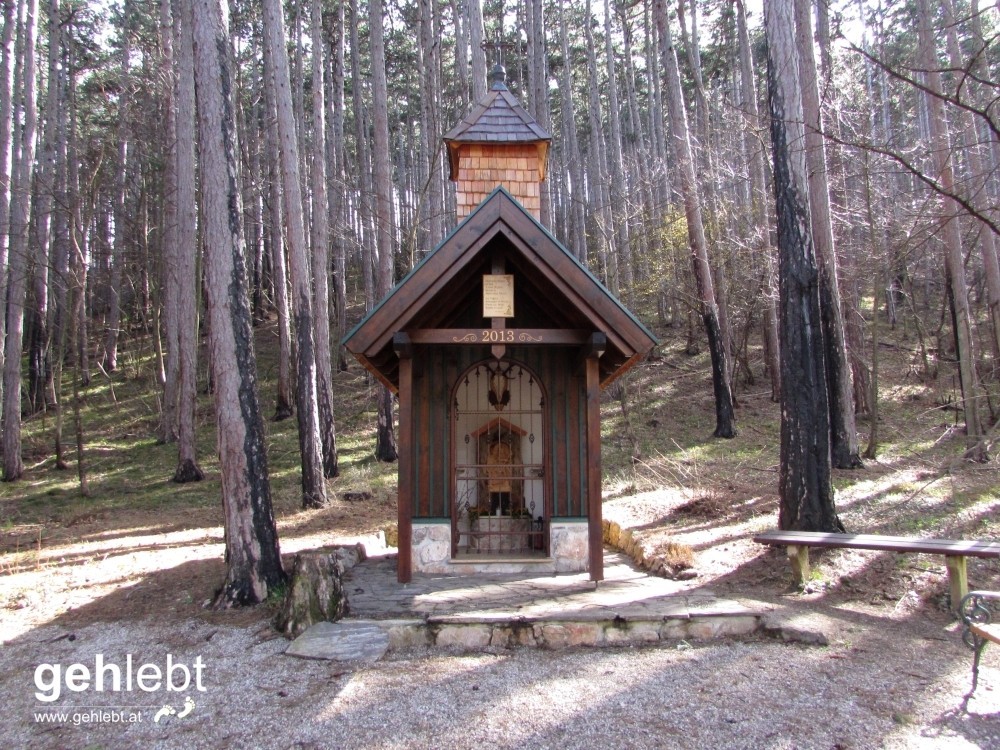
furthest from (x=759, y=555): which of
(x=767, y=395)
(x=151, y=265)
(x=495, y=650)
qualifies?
(x=151, y=265)

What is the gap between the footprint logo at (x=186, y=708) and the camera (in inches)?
188

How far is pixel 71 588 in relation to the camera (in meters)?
7.89

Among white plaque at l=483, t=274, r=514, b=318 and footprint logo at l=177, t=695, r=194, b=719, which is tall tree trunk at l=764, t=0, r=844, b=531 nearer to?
white plaque at l=483, t=274, r=514, b=318

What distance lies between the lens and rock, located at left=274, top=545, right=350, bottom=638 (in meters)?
6.22

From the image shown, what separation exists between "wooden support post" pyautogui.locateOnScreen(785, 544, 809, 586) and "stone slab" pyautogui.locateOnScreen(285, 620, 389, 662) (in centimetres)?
430

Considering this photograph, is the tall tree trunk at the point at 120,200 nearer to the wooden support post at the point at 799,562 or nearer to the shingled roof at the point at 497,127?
the shingled roof at the point at 497,127

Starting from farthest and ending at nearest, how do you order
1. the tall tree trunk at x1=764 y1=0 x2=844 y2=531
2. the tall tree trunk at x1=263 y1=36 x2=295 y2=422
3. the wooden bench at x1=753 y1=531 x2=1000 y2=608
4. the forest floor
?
the tall tree trunk at x1=263 y1=36 x2=295 y2=422 → the tall tree trunk at x1=764 y1=0 x2=844 y2=531 → the wooden bench at x1=753 y1=531 x2=1000 y2=608 → the forest floor

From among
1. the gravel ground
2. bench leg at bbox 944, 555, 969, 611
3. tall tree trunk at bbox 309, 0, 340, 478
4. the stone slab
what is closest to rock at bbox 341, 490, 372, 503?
tall tree trunk at bbox 309, 0, 340, 478

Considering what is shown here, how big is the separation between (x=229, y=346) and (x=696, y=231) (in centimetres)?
1256

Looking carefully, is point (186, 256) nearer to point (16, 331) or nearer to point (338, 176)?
point (16, 331)

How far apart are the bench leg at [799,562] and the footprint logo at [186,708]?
5744mm

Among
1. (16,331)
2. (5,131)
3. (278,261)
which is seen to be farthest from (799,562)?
(5,131)

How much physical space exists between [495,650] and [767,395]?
54.7 ft

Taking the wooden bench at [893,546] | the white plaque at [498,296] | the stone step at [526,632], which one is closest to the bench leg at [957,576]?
the wooden bench at [893,546]
